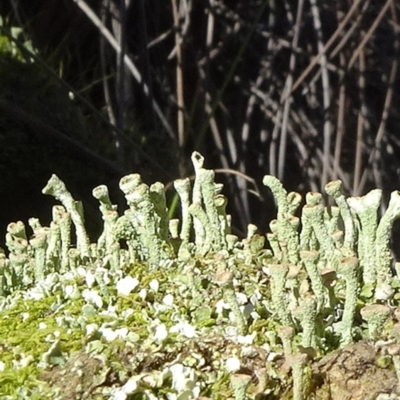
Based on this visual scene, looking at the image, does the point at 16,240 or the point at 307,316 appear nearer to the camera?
the point at 307,316

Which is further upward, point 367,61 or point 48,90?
point 48,90

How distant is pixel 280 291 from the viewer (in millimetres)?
703

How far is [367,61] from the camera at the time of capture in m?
2.74

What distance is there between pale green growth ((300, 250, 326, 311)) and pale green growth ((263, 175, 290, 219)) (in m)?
0.14

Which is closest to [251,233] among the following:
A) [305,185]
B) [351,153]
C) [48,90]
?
[48,90]

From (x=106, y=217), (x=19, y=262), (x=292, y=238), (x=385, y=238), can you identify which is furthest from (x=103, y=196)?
(x=385, y=238)

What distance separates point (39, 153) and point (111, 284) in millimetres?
863

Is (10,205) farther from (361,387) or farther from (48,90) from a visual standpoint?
(361,387)

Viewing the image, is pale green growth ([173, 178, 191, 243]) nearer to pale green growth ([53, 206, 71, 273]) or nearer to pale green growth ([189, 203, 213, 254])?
pale green growth ([189, 203, 213, 254])

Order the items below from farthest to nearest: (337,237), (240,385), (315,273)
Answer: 1. (337,237)
2. (315,273)
3. (240,385)

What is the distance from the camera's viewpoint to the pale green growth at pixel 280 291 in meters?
0.69

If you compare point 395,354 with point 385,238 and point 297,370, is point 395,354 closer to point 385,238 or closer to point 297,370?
point 297,370

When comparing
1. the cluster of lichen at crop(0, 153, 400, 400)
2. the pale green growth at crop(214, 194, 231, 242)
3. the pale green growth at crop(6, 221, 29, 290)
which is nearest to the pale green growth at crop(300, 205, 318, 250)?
the cluster of lichen at crop(0, 153, 400, 400)

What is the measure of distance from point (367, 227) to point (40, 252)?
395 mm
